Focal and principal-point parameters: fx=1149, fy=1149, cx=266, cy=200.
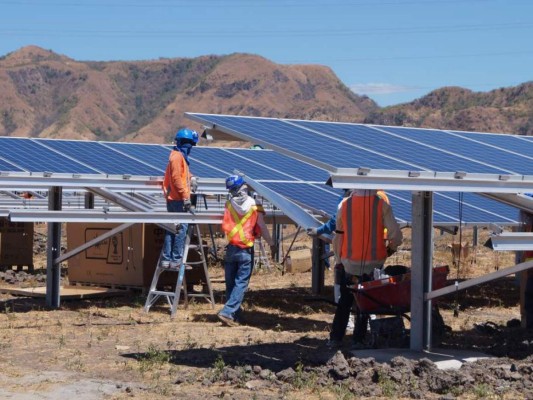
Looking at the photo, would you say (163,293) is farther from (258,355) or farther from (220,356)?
(220,356)

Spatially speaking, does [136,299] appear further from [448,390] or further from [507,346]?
[448,390]

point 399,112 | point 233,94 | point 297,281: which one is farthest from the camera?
point 233,94

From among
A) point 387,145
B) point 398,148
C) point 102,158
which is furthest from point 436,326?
point 102,158

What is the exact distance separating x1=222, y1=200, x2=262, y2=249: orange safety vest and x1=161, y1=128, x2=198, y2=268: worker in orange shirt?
0.83 metres

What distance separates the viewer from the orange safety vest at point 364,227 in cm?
1173

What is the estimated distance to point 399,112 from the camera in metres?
94.6

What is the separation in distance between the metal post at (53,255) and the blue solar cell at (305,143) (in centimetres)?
237

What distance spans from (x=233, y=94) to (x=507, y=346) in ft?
363

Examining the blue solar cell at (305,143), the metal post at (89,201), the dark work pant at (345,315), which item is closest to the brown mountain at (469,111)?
the metal post at (89,201)

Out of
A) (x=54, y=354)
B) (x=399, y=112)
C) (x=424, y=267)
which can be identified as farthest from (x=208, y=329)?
(x=399, y=112)

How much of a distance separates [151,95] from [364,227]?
120m

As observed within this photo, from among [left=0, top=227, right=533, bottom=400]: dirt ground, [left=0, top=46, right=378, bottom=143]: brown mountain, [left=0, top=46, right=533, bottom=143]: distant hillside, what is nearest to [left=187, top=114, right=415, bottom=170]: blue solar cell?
[left=0, top=227, right=533, bottom=400]: dirt ground

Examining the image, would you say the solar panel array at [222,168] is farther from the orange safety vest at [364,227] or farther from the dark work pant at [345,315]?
the orange safety vest at [364,227]

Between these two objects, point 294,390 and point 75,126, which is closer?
point 294,390
